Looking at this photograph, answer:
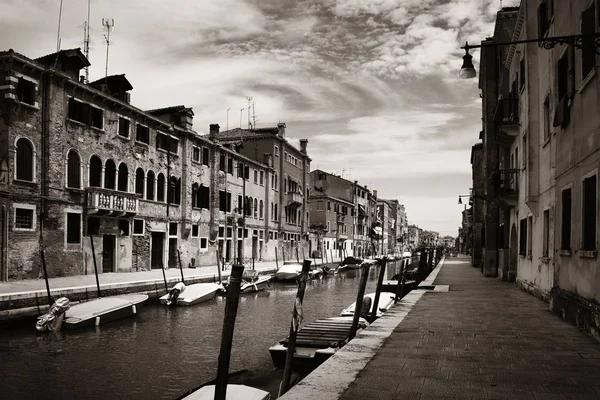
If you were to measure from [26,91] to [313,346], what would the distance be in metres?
17.0

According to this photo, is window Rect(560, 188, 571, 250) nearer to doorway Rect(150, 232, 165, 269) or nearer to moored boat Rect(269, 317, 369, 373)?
moored boat Rect(269, 317, 369, 373)

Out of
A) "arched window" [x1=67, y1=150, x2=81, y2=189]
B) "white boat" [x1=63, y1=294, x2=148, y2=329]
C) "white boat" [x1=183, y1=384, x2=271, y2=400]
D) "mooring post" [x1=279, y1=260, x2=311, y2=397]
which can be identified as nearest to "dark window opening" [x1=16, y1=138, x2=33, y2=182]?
"arched window" [x1=67, y1=150, x2=81, y2=189]

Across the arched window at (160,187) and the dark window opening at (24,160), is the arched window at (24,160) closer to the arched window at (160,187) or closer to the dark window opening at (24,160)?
the dark window opening at (24,160)

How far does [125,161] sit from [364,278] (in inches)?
747

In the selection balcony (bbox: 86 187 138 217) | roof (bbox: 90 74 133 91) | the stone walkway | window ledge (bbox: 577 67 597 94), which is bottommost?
the stone walkway

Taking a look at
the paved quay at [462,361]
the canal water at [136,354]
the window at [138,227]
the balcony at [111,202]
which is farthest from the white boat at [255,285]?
the paved quay at [462,361]

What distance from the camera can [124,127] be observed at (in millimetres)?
26578

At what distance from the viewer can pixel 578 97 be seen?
8.88 meters

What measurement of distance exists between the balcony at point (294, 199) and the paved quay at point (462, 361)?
3957 centimetres

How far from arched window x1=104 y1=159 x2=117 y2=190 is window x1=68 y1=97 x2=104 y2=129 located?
5.77 feet

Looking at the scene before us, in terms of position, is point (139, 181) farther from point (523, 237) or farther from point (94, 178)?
point (523, 237)

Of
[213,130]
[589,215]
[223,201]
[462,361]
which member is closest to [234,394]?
[462,361]

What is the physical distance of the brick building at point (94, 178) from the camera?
20.1 metres

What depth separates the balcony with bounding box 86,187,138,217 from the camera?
932 inches
